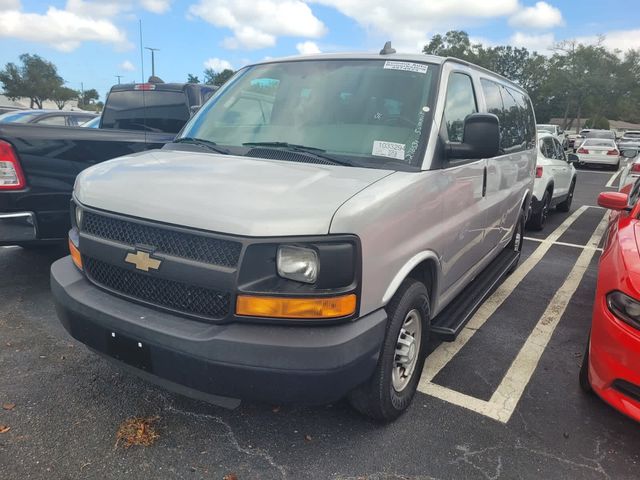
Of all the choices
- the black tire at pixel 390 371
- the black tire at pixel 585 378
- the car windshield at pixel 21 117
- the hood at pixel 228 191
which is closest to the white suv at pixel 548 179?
the black tire at pixel 585 378

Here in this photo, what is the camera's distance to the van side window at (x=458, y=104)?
3107 mm

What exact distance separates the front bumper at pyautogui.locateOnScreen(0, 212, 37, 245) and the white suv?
6919 mm

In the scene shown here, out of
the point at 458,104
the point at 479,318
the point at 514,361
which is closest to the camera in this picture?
the point at 458,104

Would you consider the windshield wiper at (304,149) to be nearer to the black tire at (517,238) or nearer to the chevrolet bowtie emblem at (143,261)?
the chevrolet bowtie emblem at (143,261)

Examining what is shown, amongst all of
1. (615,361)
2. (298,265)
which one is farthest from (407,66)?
(615,361)

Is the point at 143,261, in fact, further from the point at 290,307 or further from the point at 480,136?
the point at 480,136

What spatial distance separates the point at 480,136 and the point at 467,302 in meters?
1.44

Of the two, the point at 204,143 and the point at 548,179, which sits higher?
the point at 204,143

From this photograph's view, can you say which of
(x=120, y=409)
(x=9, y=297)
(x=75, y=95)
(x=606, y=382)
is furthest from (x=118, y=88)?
(x=75, y=95)

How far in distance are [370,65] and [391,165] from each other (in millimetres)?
897

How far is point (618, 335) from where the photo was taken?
2.56m

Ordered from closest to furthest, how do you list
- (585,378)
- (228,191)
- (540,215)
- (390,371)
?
(228,191), (390,371), (585,378), (540,215)

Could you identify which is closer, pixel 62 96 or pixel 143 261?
pixel 143 261

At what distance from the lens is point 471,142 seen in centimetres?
285
